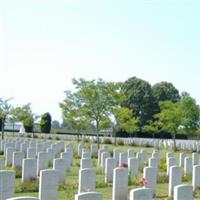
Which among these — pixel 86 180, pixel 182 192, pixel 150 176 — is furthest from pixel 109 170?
pixel 182 192

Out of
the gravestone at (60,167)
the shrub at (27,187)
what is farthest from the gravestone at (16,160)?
the shrub at (27,187)

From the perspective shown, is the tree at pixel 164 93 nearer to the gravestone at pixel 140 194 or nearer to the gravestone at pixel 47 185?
the gravestone at pixel 47 185

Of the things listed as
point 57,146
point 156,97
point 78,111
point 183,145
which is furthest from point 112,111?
point 156,97

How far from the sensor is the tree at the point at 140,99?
7020 centimetres

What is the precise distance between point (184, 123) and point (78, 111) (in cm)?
1175

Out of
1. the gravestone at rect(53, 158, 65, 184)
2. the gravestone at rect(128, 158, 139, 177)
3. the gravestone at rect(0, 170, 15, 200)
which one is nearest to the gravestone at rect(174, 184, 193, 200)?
the gravestone at rect(0, 170, 15, 200)

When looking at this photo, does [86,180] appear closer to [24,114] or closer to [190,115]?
[190,115]

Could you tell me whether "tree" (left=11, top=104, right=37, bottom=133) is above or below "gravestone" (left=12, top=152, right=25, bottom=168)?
above

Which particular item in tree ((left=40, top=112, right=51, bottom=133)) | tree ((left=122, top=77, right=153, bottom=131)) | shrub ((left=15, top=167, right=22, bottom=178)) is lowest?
shrub ((left=15, top=167, right=22, bottom=178))

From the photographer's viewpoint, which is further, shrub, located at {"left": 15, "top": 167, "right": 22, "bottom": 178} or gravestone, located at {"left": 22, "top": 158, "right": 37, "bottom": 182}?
shrub, located at {"left": 15, "top": 167, "right": 22, "bottom": 178}

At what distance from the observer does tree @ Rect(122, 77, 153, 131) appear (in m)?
70.2

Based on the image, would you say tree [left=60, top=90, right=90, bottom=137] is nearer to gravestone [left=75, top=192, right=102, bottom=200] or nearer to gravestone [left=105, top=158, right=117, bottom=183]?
gravestone [left=105, top=158, right=117, bottom=183]

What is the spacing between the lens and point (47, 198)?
10500 millimetres

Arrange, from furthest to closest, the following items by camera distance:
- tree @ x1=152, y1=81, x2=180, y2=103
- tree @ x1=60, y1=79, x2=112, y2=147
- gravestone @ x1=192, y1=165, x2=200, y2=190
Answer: tree @ x1=152, y1=81, x2=180, y2=103 → tree @ x1=60, y1=79, x2=112, y2=147 → gravestone @ x1=192, y1=165, x2=200, y2=190
